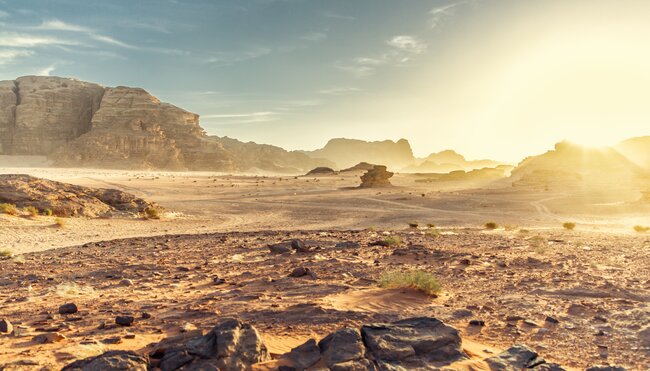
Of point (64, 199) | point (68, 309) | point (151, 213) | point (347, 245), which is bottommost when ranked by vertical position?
point (151, 213)

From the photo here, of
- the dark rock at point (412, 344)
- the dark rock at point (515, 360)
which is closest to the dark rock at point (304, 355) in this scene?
the dark rock at point (412, 344)

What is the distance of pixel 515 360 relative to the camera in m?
5.64

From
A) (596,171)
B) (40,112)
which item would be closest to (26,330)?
(596,171)

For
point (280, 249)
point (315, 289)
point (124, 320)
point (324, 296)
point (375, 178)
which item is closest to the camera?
point (124, 320)

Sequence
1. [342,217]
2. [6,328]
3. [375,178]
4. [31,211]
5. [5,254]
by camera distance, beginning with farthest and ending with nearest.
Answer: [375,178], [342,217], [31,211], [5,254], [6,328]

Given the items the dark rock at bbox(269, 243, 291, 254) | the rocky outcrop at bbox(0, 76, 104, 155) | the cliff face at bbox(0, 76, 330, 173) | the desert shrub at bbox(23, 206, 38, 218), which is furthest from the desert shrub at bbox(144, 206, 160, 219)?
the rocky outcrop at bbox(0, 76, 104, 155)

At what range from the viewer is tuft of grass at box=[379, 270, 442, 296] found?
9.08m

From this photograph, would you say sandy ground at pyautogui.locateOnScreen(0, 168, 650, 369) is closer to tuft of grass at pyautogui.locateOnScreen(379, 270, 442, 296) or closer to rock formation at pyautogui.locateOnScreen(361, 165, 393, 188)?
tuft of grass at pyautogui.locateOnScreen(379, 270, 442, 296)

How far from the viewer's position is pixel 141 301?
8.52 metres

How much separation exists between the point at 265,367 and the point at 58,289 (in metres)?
6.77

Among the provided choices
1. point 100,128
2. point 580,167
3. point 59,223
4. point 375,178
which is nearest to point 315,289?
point 59,223

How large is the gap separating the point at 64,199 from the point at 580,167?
293ft

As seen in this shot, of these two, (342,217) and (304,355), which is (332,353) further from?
(342,217)

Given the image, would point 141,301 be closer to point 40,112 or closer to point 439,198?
point 439,198
